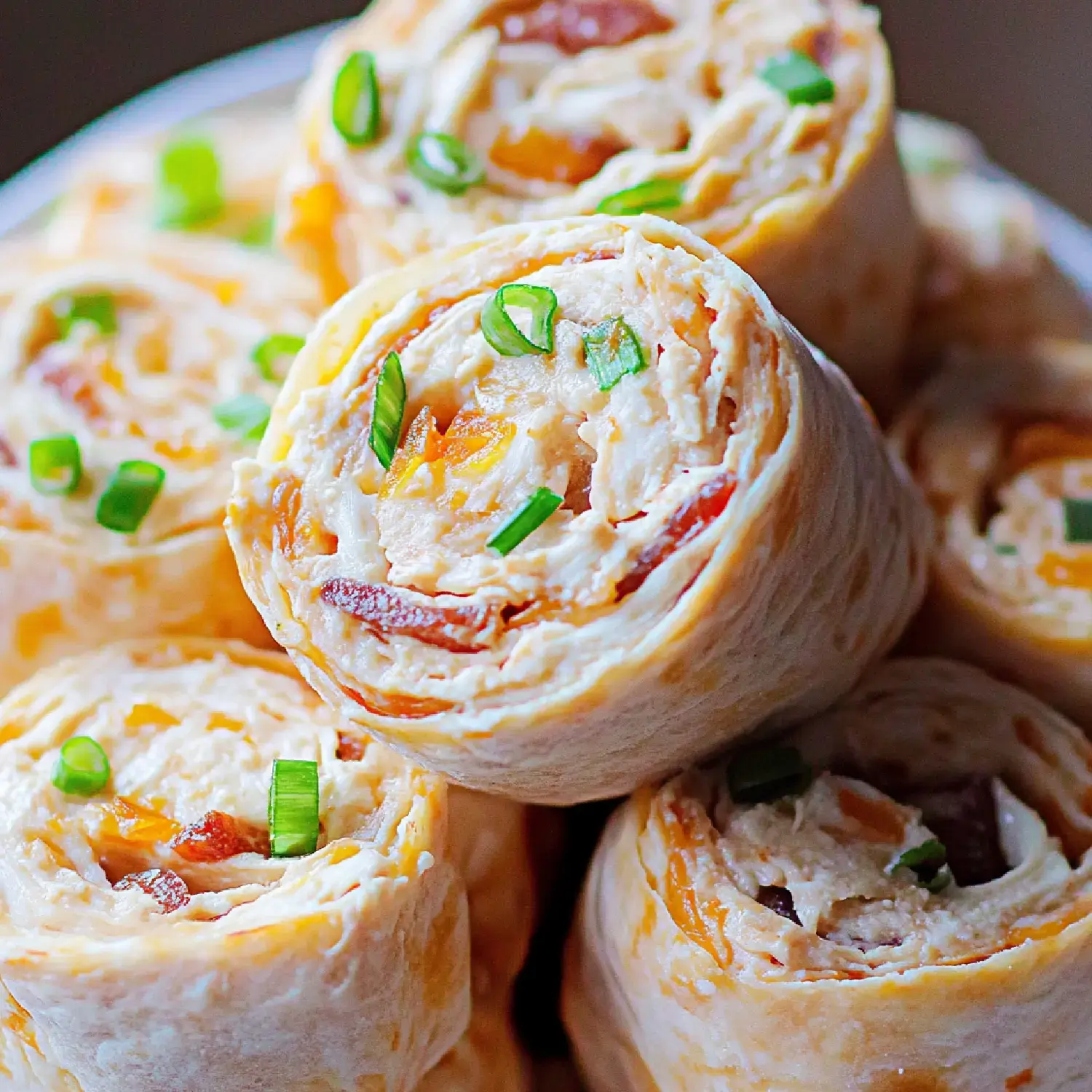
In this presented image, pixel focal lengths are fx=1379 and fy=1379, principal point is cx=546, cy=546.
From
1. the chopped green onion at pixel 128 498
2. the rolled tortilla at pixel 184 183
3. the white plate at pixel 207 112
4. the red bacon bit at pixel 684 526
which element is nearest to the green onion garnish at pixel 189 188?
the rolled tortilla at pixel 184 183

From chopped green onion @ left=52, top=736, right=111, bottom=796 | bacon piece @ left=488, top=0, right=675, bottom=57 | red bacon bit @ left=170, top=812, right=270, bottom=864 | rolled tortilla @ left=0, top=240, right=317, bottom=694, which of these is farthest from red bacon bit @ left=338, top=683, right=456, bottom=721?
bacon piece @ left=488, top=0, right=675, bottom=57

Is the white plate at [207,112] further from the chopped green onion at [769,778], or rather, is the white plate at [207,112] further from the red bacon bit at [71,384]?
the chopped green onion at [769,778]

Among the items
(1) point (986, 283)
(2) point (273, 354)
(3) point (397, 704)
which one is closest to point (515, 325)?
(3) point (397, 704)

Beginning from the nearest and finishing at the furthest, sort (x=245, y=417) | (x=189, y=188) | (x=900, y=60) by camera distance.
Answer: (x=245, y=417), (x=189, y=188), (x=900, y=60)

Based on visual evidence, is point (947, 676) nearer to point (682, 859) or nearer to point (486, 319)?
point (682, 859)

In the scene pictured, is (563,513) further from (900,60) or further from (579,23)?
(900,60)

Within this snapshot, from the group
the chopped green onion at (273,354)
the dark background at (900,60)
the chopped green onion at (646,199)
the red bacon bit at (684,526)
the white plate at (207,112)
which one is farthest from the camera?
the dark background at (900,60)

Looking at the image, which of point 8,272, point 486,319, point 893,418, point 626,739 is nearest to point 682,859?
point 626,739
